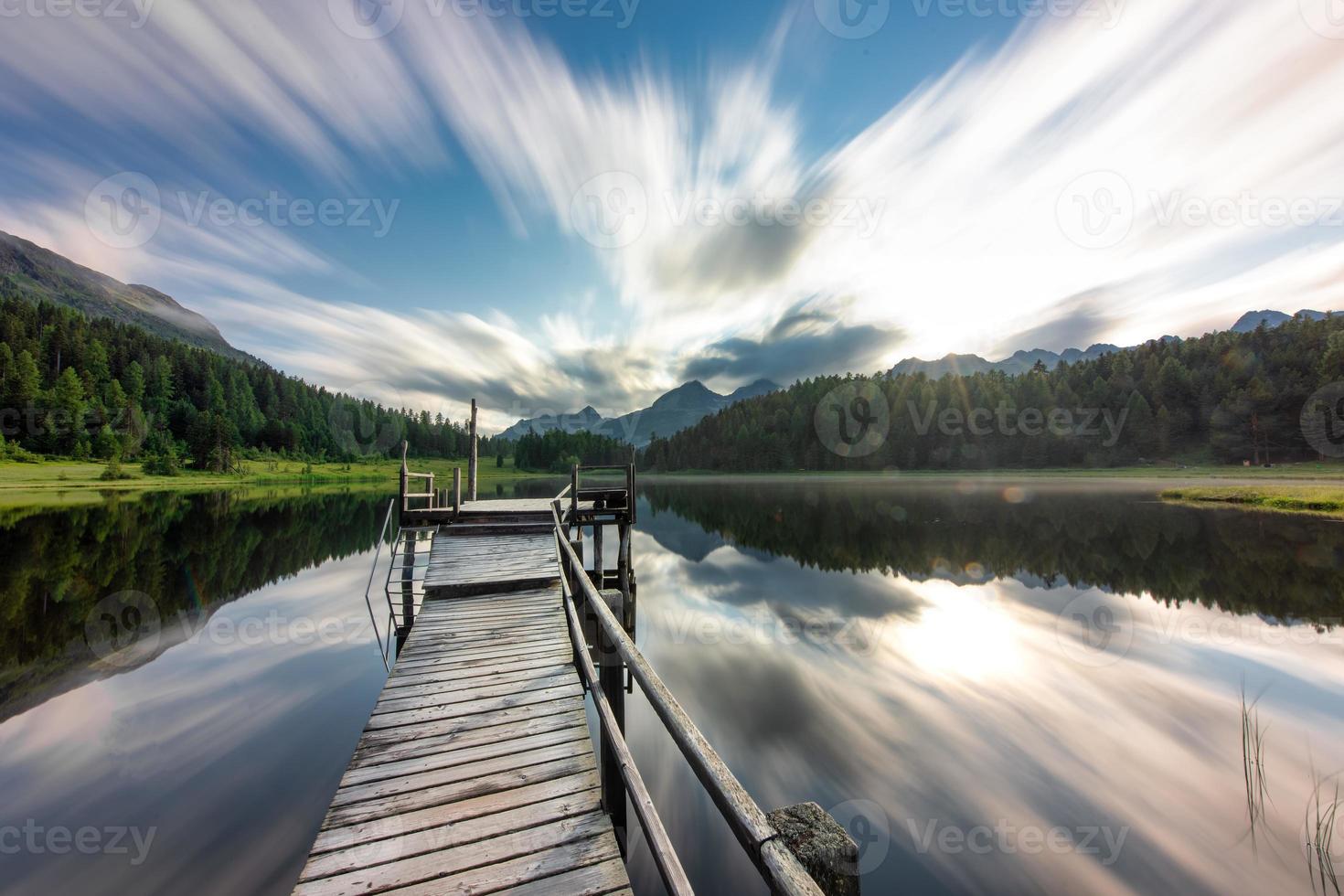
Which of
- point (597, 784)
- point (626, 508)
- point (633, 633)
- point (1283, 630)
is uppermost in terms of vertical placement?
point (626, 508)

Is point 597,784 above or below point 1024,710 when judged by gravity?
above

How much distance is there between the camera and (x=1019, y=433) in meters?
94.8

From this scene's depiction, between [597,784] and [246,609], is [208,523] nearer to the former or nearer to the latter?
[246,609]

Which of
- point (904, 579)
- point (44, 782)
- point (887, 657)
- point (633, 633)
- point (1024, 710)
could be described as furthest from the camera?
point (904, 579)

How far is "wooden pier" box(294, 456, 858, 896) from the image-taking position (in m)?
3.23

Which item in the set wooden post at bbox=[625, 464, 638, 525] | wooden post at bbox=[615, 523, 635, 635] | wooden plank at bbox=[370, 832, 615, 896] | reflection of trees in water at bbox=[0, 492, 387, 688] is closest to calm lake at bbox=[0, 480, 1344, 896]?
reflection of trees in water at bbox=[0, 492, 387, 688]

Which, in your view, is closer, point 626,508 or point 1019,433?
point 626,508

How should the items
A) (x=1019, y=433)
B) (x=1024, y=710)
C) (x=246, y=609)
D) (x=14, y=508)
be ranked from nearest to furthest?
(x=1024, y=710) → (x=246, y=609) → (x=14, y=508) → (x=1019, y=433)

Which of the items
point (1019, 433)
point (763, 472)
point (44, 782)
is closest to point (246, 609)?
point (44, 782)

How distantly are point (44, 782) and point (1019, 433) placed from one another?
119143 millimetres

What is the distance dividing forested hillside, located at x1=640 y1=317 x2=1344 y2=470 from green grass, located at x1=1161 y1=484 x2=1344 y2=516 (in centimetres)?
5124

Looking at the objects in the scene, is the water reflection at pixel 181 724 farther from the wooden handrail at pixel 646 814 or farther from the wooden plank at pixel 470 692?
the wooden handrail at pixel 646 814

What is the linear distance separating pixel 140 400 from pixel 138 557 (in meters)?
101

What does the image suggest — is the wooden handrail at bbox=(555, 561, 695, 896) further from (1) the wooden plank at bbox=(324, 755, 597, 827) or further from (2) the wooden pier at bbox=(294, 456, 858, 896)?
(1) the wooden plank at bbox=(324, 755, 597, 827)
